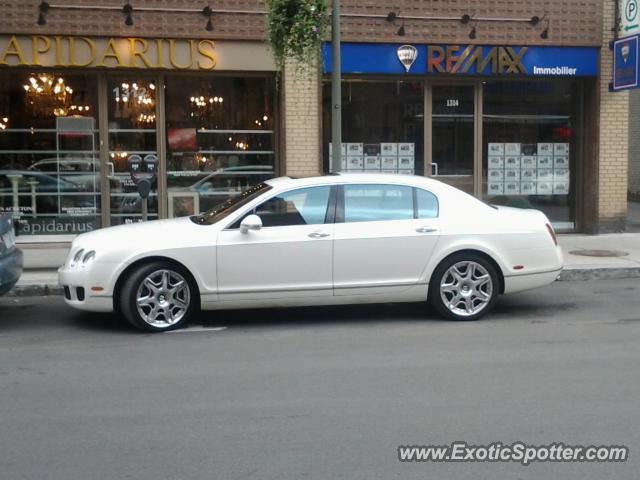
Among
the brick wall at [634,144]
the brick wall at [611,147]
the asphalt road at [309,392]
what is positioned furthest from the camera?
the brick wall at [634,144]

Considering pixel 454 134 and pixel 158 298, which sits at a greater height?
pixel 454 134

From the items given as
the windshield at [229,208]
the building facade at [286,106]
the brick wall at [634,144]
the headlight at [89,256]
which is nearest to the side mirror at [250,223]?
the windshield at [229,208]

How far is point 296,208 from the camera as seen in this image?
28.4ft

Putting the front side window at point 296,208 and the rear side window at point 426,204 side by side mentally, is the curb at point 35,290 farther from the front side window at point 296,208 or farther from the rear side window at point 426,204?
the rear side window at point 426,204

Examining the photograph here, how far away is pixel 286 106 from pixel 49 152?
4050 mm

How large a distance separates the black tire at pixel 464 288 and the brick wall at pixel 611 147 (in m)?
7.46

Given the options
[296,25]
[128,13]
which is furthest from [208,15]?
[296,25]

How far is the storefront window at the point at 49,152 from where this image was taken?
14.2 metres

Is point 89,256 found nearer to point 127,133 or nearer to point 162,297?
point 162,297

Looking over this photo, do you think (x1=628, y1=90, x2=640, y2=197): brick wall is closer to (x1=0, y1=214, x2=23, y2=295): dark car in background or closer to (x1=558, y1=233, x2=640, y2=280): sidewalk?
(x1=558, y1=233, x2=640, y2=280): sidewalk

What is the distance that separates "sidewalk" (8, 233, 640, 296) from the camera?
1059cm

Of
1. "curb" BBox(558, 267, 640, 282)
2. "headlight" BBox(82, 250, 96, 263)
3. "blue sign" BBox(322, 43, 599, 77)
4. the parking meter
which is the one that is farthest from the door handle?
"blue sign" BBox(322, 43, 599, 77)

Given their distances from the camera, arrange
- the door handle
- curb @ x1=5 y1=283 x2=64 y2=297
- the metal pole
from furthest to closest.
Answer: the metal pole → curb @ x1=5 y1=283 x2=64 y2=297 → the door handle

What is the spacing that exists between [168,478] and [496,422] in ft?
6.96
